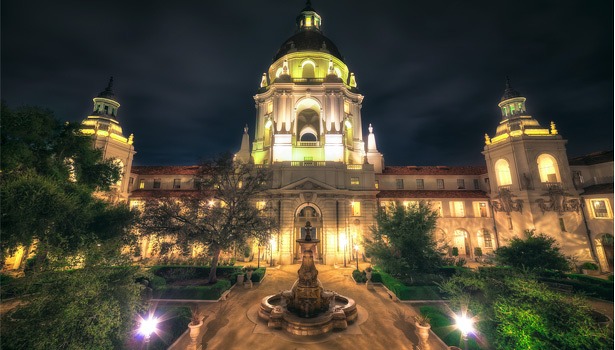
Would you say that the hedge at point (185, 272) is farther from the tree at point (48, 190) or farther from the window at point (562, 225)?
the window at point (562, 225)

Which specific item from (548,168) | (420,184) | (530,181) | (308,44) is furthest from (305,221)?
(548,168)

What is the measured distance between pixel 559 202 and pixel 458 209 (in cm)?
1098

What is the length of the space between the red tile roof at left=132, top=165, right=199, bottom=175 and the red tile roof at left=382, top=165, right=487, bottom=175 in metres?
34.2

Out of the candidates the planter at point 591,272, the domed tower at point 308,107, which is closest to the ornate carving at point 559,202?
the planter at point 591,272

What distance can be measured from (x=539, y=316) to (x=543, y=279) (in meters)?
20.7

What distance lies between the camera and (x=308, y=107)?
146ft

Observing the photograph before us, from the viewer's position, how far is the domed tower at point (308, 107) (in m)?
38.7

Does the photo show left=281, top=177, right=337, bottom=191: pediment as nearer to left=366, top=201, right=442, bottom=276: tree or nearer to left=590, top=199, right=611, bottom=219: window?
left=366, top=201, right=442, bottom=276: tree

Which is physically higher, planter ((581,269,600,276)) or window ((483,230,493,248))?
window ((483,230,493,248))

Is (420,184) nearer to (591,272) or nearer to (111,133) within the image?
(591,272)

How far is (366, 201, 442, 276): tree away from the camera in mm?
21239

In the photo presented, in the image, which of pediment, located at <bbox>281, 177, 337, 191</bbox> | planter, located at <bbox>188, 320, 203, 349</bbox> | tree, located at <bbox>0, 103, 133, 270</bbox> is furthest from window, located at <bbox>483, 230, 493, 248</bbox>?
tree, located at <bbox>0, 103, 133, 270</bbox>

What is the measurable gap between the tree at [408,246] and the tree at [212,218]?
1137 centimetres

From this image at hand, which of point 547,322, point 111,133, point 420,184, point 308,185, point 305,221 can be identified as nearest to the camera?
point 547,322
